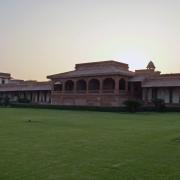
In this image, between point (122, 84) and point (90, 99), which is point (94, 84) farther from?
point (122, 84)

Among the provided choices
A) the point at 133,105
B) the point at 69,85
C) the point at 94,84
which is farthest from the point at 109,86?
the point at 133,105

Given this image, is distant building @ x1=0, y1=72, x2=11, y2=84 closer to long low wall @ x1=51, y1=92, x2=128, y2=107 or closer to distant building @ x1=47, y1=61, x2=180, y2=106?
distant building @ x1=47, y1=61, x2=180, y2=106

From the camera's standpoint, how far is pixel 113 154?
380 inches

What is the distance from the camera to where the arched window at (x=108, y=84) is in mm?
50625

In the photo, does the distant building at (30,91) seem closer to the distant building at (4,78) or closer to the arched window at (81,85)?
the arched window at (81,85)

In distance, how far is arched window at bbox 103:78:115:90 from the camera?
50625 mm

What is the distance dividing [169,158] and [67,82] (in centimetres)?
4809

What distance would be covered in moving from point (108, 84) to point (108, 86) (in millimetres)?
321

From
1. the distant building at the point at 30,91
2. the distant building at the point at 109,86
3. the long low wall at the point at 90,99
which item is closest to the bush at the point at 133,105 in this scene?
the distant building at the point at 109,86

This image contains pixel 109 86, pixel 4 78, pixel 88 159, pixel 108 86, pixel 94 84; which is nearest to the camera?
pixel 88 159

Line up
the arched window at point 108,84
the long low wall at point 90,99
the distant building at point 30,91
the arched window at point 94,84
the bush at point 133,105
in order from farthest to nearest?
the distant building at point 30,91 → the arched window at point 94,84 → the arched window at point 108,84 → the long low wall at point 90,99 → the bush at point 133,105

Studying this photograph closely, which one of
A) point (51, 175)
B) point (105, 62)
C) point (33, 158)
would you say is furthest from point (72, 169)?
point (105, 62)

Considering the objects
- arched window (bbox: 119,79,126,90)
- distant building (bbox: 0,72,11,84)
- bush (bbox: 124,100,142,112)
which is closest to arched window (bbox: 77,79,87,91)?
arched window (bbox: 119,79,126,90)

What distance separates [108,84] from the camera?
5147cm
